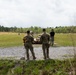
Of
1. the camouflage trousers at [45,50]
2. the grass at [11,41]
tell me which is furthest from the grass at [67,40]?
the grass at [11,41]

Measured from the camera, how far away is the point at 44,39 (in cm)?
2361

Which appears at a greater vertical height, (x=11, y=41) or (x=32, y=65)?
(x=32, y=65)

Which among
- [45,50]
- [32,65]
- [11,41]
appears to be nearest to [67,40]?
[45,50]

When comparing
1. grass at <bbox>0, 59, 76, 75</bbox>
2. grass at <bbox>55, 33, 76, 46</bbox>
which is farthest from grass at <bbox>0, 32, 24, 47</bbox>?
grass at <bbox>0, 59, 76, 75</bbox>

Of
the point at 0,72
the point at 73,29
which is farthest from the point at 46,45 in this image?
the point at 73,29

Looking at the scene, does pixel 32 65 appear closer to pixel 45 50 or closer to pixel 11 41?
pixel 45 50

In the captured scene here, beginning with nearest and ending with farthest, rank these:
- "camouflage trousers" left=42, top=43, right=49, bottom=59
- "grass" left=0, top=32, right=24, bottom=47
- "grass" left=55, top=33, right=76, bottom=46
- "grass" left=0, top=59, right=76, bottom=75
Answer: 1. "grass" left=55, top=33, right=76, bottom=46
2. "grass" left=0, top=59, right=76, bottom=75
3. "camouflage trousers" left=42, top=43, right=49, bottom=59
4. "grass" left=0, top=32, right=24, bottom=47

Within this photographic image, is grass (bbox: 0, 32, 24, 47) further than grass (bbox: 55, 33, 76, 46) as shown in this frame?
Yes

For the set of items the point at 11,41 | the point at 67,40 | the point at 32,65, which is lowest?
the point at 11,41

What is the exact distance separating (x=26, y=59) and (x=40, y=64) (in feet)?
6.04

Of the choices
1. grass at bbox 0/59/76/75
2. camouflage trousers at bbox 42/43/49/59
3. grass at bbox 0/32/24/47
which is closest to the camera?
grass at bbox 0/59/76/75

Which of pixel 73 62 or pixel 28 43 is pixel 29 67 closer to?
pixel 28 43

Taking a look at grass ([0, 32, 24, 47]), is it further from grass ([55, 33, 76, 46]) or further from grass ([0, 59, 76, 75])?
grass ([0, 59, 76, 75])

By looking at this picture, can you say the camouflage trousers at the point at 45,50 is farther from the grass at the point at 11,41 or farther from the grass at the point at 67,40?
the grass at the point at 11,41
